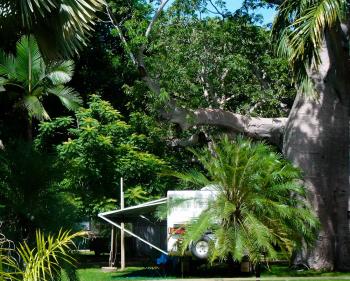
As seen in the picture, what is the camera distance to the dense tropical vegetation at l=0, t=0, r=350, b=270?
17.3 m

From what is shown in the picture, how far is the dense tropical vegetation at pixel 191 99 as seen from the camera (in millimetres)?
17281

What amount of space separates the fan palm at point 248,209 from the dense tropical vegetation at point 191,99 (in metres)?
0.10

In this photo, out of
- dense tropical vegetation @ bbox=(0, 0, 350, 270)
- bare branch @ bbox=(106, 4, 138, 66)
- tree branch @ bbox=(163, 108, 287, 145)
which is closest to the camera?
dense tropical vegetation @ bbox=(0, 0, 350, 270)

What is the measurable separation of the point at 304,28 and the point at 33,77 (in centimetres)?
787

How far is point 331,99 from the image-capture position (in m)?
20.5

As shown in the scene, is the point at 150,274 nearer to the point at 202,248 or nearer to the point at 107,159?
the point at 202,248

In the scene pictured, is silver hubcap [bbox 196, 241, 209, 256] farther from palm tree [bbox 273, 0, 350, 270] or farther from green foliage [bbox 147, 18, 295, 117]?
green foliage [bbox 147, 18, 295, 117]

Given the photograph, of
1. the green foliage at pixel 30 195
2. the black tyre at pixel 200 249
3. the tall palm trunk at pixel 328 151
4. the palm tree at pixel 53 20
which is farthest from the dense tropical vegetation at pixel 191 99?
the palm tree at pixel 53 20

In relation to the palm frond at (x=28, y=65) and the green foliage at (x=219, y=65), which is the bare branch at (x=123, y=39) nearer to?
the green foliage at (x=219, y=65)

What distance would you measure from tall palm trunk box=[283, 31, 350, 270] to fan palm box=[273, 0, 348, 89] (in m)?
3.92

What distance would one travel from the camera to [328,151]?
20562mm

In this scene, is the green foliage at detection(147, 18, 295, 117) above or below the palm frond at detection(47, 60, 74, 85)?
above

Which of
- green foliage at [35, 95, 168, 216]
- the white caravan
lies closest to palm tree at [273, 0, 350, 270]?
the white caravan

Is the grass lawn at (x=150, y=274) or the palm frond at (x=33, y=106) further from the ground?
the palm frond at (x=33, y=106)
